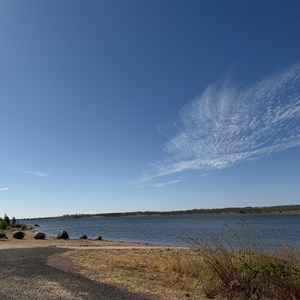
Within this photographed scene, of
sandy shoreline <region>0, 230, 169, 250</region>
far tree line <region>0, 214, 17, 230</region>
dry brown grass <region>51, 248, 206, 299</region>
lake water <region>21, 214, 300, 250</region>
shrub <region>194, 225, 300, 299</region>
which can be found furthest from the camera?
far tree line <region>0, 214, 17, 230</region>

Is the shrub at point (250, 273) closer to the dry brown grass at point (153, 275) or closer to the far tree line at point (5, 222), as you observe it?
the dry brown grass at point (153, 275)

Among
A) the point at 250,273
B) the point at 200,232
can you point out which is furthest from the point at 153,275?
the point at 200,232

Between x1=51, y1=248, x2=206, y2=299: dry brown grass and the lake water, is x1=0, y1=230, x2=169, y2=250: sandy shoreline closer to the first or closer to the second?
the lake water

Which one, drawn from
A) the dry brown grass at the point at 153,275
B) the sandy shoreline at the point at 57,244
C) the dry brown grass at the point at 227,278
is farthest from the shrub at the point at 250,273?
the sandy shoreline at the point at 57,244

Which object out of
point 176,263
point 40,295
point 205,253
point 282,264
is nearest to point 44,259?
point 176,263

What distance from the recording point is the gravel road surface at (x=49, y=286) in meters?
9.59

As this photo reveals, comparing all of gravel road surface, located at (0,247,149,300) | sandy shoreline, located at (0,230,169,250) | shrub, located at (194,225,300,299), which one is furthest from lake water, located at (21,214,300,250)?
sandy shoreline, located at (0,230,169,250)

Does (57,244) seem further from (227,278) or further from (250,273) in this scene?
(250,273)

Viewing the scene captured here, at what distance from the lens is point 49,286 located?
1079cm

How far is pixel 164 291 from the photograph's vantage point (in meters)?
10.4

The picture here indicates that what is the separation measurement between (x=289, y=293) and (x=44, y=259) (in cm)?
1167

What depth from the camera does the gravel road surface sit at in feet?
31.4

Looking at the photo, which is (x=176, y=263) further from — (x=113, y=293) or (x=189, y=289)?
(x=113, y=293)

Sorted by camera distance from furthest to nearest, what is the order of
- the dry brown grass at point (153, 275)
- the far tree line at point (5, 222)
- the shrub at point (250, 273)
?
1. the far tree line at point (5, 222)
2. the dry brown grass at point (153, 275)
3. the shrub at point (250, 273)
